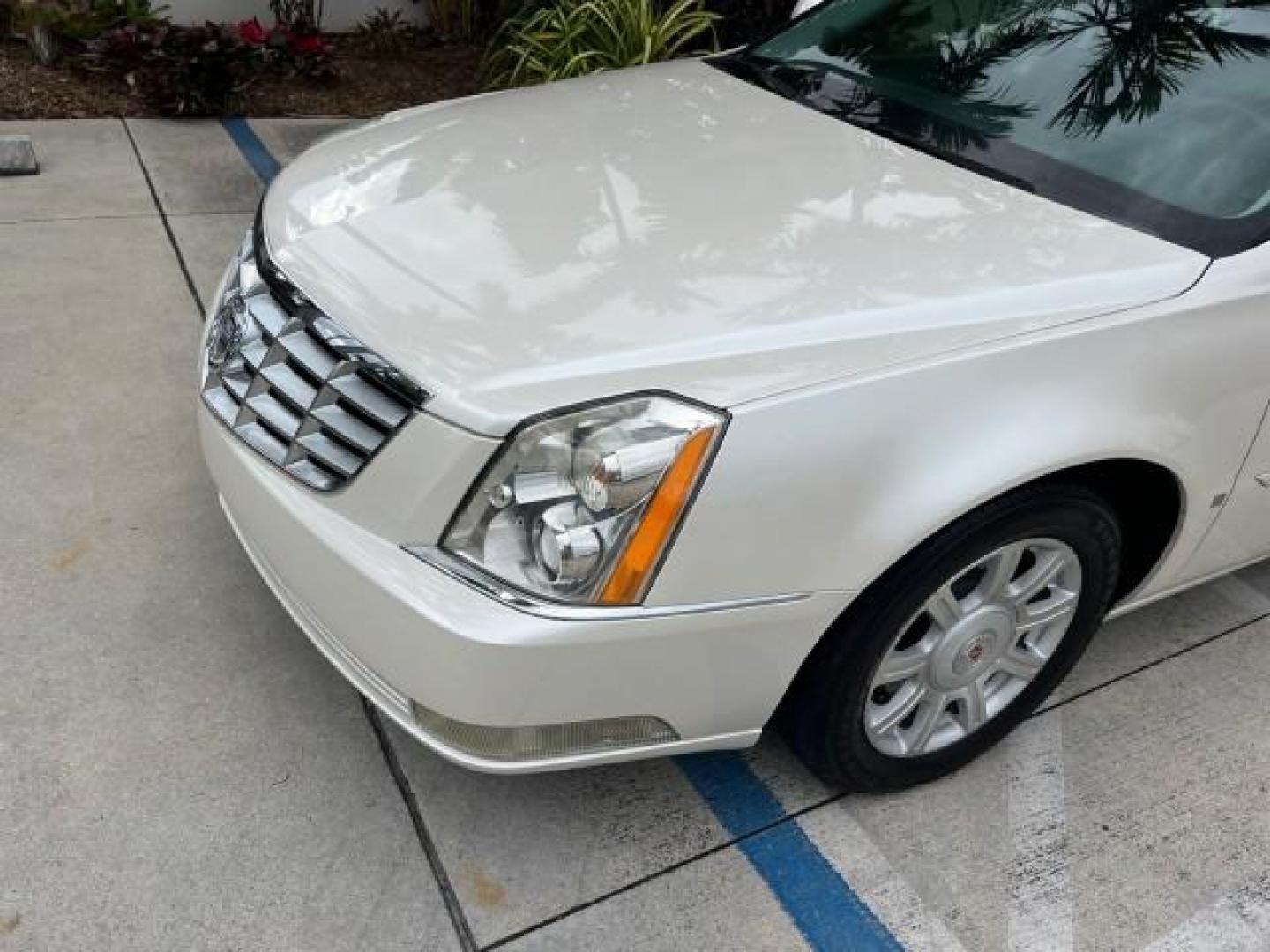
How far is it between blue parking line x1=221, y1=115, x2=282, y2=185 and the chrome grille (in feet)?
10.1

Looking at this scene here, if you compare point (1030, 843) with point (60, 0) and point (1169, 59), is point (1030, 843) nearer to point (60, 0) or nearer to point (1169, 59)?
point (1169, 59)

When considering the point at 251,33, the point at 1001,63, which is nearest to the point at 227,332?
the point at 1001,63

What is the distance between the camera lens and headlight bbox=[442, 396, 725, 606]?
1.85 m

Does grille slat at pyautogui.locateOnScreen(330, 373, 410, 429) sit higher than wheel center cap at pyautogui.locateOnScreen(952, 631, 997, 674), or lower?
higher

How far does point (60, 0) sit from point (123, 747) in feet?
17.0

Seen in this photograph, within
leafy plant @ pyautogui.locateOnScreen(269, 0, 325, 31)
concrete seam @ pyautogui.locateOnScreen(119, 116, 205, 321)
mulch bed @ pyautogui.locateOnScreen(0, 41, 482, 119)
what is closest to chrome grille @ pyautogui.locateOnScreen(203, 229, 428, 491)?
concrete seam @ pyautogui.locateOnScreen(119, 116, 205, 321)

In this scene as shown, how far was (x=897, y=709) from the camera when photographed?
2.33m

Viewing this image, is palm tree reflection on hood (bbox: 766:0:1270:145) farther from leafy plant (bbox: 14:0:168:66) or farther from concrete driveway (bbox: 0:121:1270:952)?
leafy plant (bbox: 14:0:168:66)

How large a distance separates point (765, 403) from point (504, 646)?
555mm

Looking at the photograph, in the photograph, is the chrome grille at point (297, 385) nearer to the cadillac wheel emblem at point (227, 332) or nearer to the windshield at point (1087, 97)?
the cadillac wheel emblem at point (227, 332)

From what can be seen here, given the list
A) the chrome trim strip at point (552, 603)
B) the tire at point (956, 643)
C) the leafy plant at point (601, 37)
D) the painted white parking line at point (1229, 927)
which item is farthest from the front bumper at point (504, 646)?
the leafy plant at point (601, 37)

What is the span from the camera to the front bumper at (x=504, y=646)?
1.87 metres

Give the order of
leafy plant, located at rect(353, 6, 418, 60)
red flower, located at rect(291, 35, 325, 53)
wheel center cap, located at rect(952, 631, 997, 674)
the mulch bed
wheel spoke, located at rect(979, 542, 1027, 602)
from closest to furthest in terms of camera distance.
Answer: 1. wheel spoke, located at rect(979, 542, 1027, 602)
2. wheel center cap, located at rect(952, 631, 997, 674)
3. the mulch bed
4. red flower, located at rect(291, 35, 325, 53)
5. leafy plant, located at rect(353, 6, 418, 60)

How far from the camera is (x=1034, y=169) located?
255 cm
